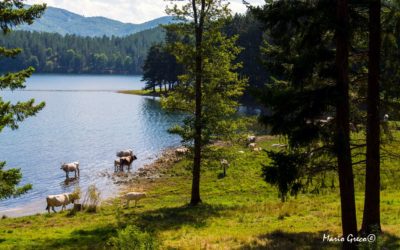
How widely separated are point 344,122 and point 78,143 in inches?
2027

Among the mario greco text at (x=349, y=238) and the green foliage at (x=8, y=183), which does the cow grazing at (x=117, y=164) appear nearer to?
the green foliage at (x=8, y=183)

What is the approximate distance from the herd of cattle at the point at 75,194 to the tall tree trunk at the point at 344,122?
1932cm

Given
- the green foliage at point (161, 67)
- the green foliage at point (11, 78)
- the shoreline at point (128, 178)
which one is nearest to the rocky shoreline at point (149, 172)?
the shoreline at point (128, 178)

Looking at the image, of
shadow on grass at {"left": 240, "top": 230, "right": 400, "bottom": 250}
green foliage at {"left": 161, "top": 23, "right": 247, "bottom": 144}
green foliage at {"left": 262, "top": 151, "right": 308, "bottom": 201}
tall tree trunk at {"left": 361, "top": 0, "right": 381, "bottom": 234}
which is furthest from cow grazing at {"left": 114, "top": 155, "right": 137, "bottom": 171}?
green foliage at {"left": 262, "top": 151, "right": 308, "bottom": 201}

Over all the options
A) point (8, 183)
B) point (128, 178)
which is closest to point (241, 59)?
point (128, 178)

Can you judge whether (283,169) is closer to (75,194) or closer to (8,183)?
(8,183)

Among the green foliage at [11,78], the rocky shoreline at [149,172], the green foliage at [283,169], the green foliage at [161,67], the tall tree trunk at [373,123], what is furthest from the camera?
the green foliage at [161,67]

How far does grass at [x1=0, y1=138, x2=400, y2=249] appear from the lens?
56.8 feet

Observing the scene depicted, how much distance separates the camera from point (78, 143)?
60.4 m

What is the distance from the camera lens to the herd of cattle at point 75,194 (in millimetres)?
31109

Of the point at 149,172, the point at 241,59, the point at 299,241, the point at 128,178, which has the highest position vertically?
the point at 241,59

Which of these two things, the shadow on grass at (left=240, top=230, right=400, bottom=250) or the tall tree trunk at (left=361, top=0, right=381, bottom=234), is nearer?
the tall tree trunk at (left=361, top=0, right=381, bottom=234)

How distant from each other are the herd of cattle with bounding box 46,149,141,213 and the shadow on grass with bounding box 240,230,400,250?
50.1 ft

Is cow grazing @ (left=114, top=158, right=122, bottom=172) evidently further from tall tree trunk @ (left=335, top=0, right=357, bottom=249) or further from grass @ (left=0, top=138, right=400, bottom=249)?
tall tree trunk @ (left=335, top=0, right=357, bottom=249)
